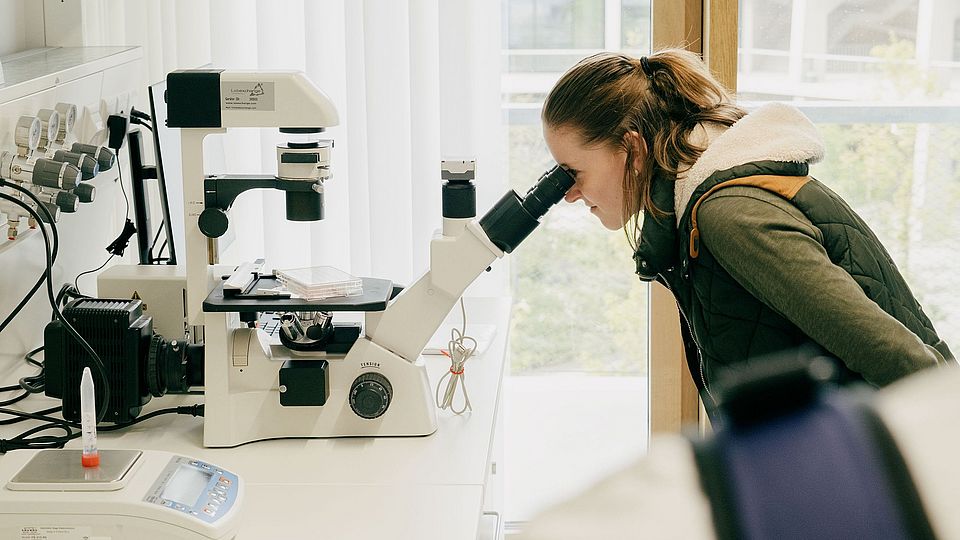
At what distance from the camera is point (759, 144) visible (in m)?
1.50

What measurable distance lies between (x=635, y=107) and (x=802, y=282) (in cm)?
42

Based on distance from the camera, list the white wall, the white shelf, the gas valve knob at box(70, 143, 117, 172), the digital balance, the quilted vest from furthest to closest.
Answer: the white wall
the gas valve knob at box(70, 143, 117, 172)
the white shelf
the quilted vest
the digital balance

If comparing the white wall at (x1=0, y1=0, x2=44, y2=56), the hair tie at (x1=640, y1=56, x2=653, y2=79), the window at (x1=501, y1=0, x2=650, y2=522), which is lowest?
the window at (x1=501, y1=0, x2=650, y2=522)

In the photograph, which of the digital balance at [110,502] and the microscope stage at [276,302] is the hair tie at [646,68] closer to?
the microscope stage at [276,302]

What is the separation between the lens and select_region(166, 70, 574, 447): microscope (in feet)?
4.89

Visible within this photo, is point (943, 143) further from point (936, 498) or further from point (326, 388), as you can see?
point (936, 498)

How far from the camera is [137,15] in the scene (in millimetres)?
2404

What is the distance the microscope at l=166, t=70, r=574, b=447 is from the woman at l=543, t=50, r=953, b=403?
0.41 feet

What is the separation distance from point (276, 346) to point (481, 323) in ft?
1.99

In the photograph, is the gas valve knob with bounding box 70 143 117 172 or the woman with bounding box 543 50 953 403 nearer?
the woman with bounding box 543 50 953 403

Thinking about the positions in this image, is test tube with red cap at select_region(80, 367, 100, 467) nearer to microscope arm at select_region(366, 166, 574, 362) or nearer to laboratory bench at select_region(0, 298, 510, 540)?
laboratory bench at select_region(0, 298, 510, 540)

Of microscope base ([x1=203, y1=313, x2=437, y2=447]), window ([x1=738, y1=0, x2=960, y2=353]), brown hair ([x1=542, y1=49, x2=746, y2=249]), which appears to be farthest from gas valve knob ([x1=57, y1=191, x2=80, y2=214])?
window ([x1=738, y1=0, x2=960, y2=353])

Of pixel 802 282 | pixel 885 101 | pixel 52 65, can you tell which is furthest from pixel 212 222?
pixel 885 101

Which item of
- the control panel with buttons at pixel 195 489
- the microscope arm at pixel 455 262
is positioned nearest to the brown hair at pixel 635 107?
the microscope arm at pixel 455 262
